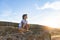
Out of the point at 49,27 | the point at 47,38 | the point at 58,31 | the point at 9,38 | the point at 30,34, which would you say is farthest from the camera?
the point at 58,31

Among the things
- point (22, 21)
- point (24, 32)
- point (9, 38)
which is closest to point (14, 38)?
point (9, 38)

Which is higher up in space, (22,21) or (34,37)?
(22,21)

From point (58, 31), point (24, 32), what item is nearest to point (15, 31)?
point (24, 32)

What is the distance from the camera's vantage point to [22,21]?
180 inches

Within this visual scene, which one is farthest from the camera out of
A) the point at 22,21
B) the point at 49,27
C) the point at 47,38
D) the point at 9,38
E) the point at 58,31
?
the point at 58,31

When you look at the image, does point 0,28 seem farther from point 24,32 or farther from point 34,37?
point 34,37

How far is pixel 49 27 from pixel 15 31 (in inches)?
97.5

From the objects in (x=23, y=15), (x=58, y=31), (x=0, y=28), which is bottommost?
(x=58, y=31)

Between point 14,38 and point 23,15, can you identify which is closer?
point 14,38

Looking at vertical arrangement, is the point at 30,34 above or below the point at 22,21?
below

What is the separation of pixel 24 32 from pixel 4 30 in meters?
0.55

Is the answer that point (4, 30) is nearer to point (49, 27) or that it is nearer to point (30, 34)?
point (30, 34)

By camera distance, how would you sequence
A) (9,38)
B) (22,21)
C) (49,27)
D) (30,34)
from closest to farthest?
(9,38) < (30,34) < (22,21) < (49,27)

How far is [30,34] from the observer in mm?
3895
